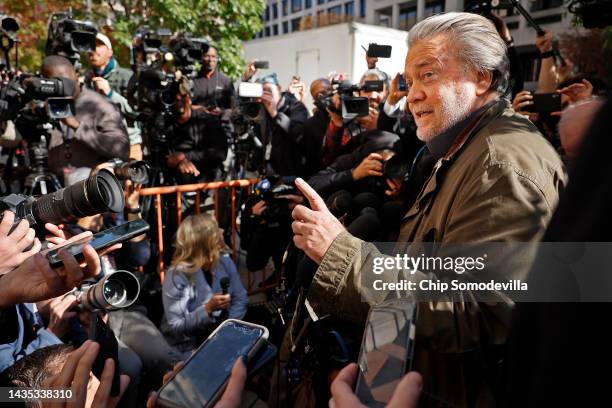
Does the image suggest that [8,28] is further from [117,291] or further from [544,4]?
[544,4]

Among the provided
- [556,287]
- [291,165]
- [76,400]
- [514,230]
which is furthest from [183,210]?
[556,287]

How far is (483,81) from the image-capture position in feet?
5.24

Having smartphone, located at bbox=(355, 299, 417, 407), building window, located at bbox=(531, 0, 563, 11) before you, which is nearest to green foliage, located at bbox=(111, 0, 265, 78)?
smartphone, located at bbox=(355, 299, 417, 407)

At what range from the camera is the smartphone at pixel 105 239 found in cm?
142

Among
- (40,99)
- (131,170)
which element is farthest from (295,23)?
(131,170)

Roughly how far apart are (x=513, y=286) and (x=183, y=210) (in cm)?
340

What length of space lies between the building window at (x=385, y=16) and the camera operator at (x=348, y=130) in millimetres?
31862

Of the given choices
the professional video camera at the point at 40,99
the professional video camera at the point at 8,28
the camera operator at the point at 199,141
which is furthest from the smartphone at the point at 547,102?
the professional video camera at the point at 8,28

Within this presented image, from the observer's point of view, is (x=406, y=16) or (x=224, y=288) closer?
(x=224, y=288)

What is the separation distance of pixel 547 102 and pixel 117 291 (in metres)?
3.11

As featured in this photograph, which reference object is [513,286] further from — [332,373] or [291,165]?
[291,165]

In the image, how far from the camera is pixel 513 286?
1.15m

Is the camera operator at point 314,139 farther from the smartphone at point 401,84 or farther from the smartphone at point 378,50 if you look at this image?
the smartphone at point 378,50

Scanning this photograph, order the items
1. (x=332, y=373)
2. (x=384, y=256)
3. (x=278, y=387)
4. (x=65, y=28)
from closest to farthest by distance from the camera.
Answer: (x=384, y=256)
(x=332, y=373)
(x=278, y=387)
(x=65, y=28)
